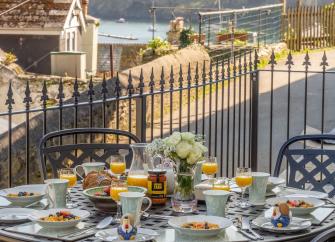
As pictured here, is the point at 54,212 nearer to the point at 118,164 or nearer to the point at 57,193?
the point at 57,193

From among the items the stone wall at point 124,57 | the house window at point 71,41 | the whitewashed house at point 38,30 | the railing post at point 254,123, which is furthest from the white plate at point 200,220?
the stone wall at point 124,57

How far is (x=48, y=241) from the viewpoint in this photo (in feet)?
13.1

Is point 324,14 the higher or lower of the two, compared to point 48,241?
higher

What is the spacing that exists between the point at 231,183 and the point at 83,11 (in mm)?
32999

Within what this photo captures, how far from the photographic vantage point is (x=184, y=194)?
179 inches

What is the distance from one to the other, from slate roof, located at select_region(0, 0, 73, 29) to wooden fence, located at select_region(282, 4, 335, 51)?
9678mm

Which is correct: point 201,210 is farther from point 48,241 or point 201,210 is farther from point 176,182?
point 48,241

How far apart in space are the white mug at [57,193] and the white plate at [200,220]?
0.71m

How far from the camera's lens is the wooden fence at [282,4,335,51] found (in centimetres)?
2373

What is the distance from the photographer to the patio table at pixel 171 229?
4031mm

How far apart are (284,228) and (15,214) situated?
131 cm

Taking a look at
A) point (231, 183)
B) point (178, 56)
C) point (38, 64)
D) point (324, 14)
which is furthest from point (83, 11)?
point (231, 183)

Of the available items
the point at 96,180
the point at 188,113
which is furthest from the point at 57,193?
the point at 188,113

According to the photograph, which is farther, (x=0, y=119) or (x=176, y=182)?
(x=0, y=119)
